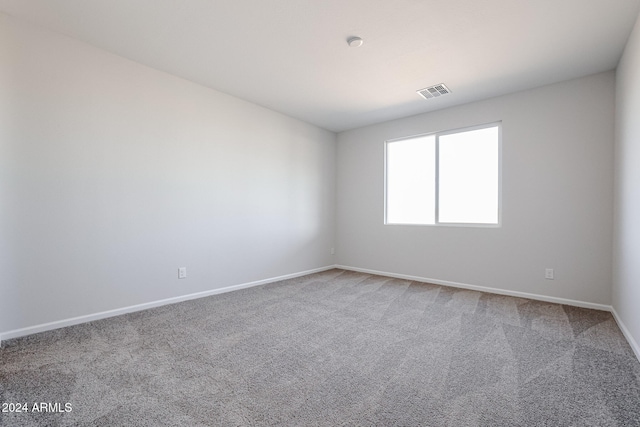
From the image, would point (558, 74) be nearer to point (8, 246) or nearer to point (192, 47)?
point (192, 47)

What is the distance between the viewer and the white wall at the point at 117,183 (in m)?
2.34

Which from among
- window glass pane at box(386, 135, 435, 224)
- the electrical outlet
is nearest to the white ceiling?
window glass pane at box(386, 135, 435, 224)

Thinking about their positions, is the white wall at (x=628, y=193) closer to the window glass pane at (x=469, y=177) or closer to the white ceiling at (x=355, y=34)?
the white ceiling at (x=355, y=34)

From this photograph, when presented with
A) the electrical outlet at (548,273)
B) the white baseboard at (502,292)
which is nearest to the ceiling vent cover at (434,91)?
the electrical outlet at (548,273)

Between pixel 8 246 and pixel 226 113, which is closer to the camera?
pixel 8 246

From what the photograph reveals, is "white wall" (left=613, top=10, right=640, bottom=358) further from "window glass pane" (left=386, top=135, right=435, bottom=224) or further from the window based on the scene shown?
"window glass pane" (left=386, top=135, right=435, bottom=224)

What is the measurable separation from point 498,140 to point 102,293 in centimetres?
512

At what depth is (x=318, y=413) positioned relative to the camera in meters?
1.46

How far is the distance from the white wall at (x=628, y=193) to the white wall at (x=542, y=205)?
0.20 m

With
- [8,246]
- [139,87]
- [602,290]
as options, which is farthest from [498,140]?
[8,246]

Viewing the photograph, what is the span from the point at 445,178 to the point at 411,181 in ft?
1.86

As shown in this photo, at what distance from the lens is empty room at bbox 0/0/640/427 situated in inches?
66.7

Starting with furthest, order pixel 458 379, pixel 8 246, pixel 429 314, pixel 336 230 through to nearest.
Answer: pixel 336 230 < pixel 429 314 < pixel 8 246 < pixel 458 379

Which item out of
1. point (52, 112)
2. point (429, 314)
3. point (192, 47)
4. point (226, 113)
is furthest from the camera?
point (226, 113)
